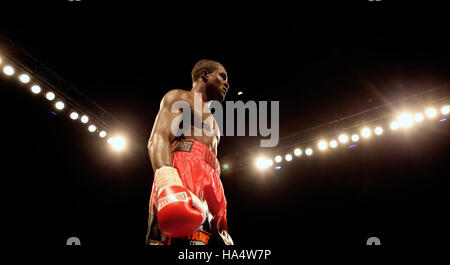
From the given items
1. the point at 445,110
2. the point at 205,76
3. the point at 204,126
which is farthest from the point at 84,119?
the point at 445,110

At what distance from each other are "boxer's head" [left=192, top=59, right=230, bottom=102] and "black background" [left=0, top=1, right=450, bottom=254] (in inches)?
58.9

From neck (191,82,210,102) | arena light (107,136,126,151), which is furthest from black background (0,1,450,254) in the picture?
neck (191,82,210,102)

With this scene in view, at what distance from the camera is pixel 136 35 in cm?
304

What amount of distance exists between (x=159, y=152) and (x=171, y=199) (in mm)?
267

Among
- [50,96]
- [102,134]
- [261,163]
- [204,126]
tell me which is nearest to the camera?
[204,126]

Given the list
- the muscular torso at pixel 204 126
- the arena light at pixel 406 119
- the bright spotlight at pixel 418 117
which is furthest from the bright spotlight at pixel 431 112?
the muscular torso at pixel 204 126

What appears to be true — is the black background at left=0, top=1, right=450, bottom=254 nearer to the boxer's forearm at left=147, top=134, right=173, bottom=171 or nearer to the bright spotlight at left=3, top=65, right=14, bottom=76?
the bright spotlight at left=3, top=65, right=14, bottom=76

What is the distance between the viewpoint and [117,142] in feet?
13.6

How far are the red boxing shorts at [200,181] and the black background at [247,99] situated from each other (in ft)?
6.67

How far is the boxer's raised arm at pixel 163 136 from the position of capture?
3.56 ft

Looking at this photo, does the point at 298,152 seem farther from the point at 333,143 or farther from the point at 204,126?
the point at 204,126

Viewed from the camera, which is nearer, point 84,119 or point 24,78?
point 24,78

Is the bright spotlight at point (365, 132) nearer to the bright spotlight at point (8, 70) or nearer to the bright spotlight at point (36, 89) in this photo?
the bright spotlight at point (36, 89)

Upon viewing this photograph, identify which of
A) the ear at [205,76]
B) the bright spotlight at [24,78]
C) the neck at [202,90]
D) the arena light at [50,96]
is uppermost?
the bright spotlight at [24,78]
